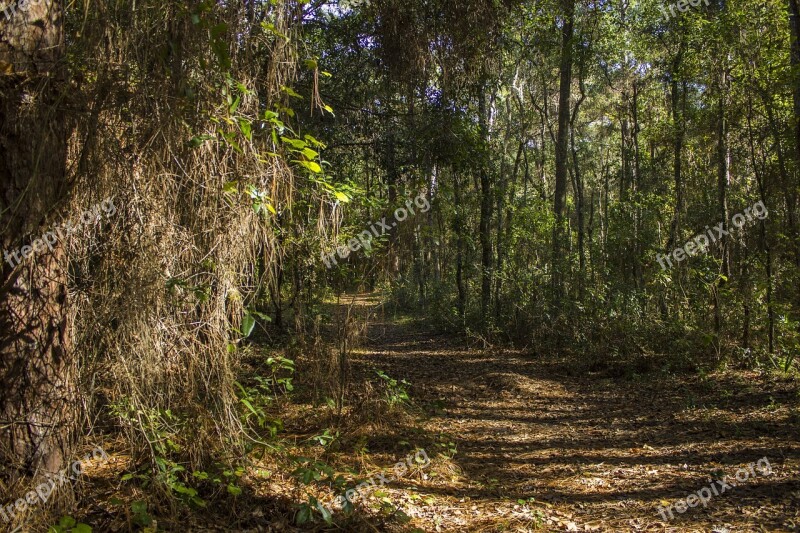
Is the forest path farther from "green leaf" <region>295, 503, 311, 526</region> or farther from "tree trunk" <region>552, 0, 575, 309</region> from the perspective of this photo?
"tree trunk" <region>552, 0, 575, 309</region>

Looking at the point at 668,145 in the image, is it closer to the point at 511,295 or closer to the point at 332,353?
→ the point at 511,295

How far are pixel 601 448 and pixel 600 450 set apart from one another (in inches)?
3.0

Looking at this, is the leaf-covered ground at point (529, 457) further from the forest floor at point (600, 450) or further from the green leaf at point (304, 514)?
the green leaf at point (304, 514)

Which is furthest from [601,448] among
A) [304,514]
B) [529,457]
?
[304,514]

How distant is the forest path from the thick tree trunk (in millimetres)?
2680

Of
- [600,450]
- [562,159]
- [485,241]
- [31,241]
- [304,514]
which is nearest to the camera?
[31,241]

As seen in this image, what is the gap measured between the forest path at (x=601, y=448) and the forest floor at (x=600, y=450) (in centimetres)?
2

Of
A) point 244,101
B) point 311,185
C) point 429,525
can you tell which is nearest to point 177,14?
point 244,101

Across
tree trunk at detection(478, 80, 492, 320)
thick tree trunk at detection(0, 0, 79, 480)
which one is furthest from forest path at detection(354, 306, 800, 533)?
tree trunk at detection(478, 80, 492, 320)

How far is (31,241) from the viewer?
2.94 m

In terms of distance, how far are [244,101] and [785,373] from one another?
8187mm

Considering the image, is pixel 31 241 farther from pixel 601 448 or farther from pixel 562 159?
pixel 562 159

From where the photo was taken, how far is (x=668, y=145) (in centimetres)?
1462

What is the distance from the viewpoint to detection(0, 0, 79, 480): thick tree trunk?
9.39 ft
